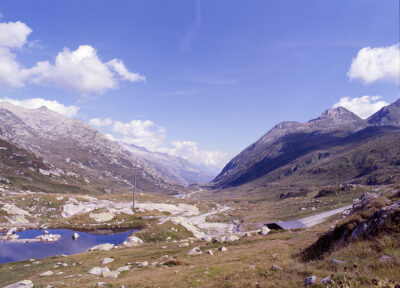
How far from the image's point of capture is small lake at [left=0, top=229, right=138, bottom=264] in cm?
6225

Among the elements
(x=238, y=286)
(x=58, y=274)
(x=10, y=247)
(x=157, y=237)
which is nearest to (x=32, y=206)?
(x=10, y=247)

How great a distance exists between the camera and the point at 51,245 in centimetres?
7231

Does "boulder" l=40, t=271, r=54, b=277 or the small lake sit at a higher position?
"boulder" l=40, t=271, r=54, b=277

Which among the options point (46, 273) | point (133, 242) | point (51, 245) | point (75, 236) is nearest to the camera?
point (46, 273)

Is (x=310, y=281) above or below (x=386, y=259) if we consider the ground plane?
below

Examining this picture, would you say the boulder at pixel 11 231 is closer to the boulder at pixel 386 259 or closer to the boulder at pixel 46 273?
the boulder at pixel 46 273

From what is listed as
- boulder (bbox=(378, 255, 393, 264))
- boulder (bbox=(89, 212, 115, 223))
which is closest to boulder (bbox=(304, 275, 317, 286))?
boulder (bbox=(378, 255, 393, 264))

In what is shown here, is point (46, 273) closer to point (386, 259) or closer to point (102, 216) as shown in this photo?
point (386, 259)

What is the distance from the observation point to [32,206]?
11362 centimetres

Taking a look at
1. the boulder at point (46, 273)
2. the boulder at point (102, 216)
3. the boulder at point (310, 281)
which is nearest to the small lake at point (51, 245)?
the boulder at point (102, 216)

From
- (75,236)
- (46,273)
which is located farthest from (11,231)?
(46,273)

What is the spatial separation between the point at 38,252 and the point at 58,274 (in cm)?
3507

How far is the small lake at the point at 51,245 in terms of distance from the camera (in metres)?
62.2

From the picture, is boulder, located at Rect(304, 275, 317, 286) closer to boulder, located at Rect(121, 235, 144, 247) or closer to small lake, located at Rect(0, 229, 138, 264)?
boulder, located at Rect(121, 235, 144, 247)
